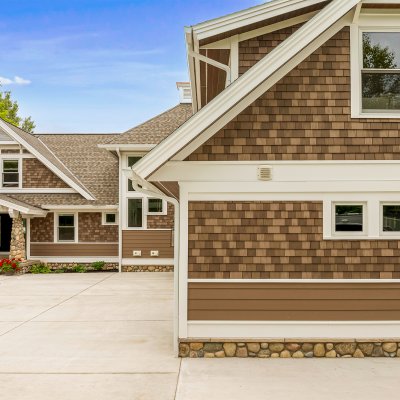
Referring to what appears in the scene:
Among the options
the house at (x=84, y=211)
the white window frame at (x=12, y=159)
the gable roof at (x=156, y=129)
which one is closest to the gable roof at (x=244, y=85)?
the gable roof at (x=156, y=129)

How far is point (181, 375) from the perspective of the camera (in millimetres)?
7020

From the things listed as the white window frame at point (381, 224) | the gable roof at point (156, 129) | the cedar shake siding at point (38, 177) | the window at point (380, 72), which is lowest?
the white window frame at point (381, 224)

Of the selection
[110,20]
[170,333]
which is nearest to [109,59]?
[110,20]

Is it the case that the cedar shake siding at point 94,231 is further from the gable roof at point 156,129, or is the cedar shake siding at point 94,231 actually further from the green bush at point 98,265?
the gable roof at point 156,129

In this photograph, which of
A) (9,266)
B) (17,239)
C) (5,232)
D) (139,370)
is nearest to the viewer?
(139,370)

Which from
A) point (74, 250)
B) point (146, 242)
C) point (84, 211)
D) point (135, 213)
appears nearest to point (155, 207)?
point (135, 213)

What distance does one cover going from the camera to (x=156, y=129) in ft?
69.3

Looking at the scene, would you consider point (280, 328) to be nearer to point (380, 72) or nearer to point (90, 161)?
point (380, 72)

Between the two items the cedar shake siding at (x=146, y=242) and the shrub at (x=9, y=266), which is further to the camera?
the cedar shake siding at (x=146, y=242)

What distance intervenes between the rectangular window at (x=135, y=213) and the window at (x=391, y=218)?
14137mm

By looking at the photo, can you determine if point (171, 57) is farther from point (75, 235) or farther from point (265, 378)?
point (265, 378)

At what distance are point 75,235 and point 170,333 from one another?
13121 millimetres

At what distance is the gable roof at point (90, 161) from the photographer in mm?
22047

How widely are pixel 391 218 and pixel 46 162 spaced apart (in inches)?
645
